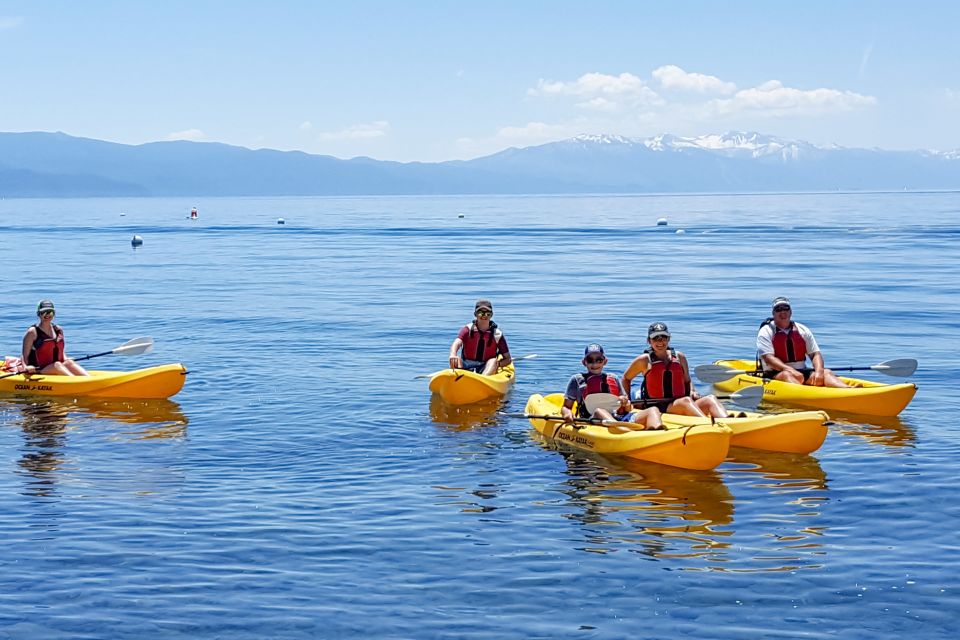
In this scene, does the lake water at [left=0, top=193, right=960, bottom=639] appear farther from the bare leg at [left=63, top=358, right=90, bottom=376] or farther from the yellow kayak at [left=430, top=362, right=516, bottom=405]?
the bare leg at [left=63, top=358, right=90, bottom=376]

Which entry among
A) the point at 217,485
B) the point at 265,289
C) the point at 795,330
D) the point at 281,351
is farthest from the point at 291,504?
the point at 265,289

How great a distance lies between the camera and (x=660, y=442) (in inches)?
595

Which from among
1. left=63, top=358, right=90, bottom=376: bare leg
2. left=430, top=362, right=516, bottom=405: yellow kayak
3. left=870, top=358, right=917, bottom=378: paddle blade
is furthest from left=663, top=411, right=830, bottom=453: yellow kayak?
left=63, top=358, right=90, bottom=376: bare leg

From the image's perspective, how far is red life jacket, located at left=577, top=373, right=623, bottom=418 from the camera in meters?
16.5

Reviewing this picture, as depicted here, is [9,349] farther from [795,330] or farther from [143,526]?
[795,330]

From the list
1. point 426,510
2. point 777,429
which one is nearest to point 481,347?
point 777,429

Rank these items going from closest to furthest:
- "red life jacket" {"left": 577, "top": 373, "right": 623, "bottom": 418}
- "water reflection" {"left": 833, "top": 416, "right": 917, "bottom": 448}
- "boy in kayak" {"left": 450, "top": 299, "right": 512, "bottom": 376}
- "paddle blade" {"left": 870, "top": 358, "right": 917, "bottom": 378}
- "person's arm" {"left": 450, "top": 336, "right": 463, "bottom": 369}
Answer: "red life jacket" {"left": 577, "top": 373, "right": 623, "bottom": 418}, "water reflection" {"left": 833, "top": 416, "right": 917, "bottom": 448}, "paddle blade" {"left": 870, "top": 358, "right": 917, "bottom": 378}, "person's arm" {"left": 450, "top": 336, "right": 463, "bottom": 369}, "boy in kayak" {"left": 450, "top": 299, "right": 512, "bottom": 376}

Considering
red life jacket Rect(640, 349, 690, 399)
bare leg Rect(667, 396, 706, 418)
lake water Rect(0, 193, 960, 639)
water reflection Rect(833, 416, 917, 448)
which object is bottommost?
lake water Rect(0, 193, 960, 639)

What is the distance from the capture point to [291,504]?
1362cm

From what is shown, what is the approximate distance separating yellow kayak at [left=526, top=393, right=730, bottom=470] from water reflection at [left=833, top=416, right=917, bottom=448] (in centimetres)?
394

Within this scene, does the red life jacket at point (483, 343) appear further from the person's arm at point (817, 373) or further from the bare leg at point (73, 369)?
the bare leg at point (73, 369)

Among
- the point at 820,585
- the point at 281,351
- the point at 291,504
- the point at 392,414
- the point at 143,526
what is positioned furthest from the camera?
the point at 281,351

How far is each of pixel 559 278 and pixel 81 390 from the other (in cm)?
3222

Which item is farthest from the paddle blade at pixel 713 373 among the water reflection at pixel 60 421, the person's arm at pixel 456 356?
the water reflection at pixel 60 421
